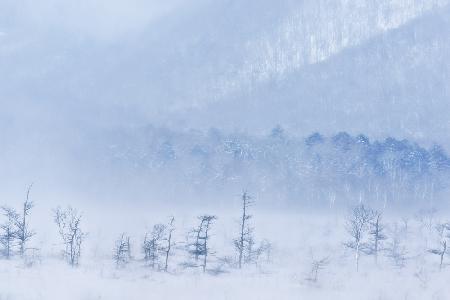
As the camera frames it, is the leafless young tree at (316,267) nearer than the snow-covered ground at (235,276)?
No

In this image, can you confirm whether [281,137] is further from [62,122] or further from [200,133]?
[62,122]

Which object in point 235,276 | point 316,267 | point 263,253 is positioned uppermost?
point 316,267

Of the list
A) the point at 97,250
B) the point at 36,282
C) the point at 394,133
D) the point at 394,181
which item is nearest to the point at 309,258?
the point at 97,250

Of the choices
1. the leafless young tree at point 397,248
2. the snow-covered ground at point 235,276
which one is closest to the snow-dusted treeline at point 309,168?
the leafless young tree at point 397,248

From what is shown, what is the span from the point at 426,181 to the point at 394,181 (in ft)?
21.2

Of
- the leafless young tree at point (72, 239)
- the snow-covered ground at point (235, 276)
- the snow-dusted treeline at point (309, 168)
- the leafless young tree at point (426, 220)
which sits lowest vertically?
the snow-covered ground at point (235, 276)

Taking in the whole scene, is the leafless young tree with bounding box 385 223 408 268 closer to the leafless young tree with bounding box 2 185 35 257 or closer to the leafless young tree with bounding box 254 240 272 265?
the leafless young tree with bounding box 254 240 272 265

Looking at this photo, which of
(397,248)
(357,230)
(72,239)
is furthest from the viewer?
(397,248)

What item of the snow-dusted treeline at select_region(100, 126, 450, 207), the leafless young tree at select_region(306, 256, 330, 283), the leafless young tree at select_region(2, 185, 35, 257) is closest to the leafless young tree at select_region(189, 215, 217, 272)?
the leafless young tree at select_region(306, 256, 330, 283)

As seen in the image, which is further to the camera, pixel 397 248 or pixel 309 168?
pixel 309 168

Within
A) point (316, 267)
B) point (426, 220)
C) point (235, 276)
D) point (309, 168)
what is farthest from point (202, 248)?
point (309, 168)

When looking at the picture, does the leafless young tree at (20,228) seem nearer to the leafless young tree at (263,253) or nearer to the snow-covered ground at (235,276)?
the snow-covered ground at (235,276)

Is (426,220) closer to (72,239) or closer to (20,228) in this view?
(72,239)

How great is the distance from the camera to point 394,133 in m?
196
